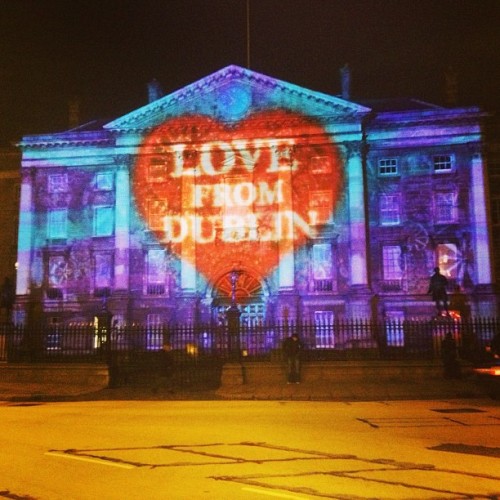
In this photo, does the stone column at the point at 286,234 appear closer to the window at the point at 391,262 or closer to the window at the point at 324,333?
the window at the point at 324,333

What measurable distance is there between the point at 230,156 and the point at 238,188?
2197mm

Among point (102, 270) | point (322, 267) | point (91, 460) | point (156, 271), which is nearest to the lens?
point (91, 460)

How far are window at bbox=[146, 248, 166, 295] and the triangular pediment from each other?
851 centimetres

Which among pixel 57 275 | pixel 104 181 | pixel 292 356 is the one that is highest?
pixel 104 181

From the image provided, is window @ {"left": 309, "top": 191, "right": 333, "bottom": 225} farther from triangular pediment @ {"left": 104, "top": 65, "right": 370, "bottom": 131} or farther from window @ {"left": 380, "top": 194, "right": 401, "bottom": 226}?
triangular pediment @ {"left": 104, "top": 65, "right": 370, "bottom": 131}

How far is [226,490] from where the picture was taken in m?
6.51

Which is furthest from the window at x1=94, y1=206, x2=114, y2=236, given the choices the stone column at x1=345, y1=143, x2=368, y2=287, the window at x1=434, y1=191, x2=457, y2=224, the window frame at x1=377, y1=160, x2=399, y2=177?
the window at x1=434, y1=191, x2=457, y2=224

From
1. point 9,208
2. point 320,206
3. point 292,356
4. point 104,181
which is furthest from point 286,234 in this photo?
point 9,208

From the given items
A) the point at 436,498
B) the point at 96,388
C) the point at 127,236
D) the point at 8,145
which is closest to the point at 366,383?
the point at 96,388

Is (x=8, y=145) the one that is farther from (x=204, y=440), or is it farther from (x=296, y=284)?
(x=204, y=440)

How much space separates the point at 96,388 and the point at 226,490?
53.1 ft

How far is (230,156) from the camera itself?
1545 inches

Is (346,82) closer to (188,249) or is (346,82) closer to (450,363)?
(188,249)

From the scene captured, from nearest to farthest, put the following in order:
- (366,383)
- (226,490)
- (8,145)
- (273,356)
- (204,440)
A: (226,490), (204,440), (366,383), (273,356), (8,145)
